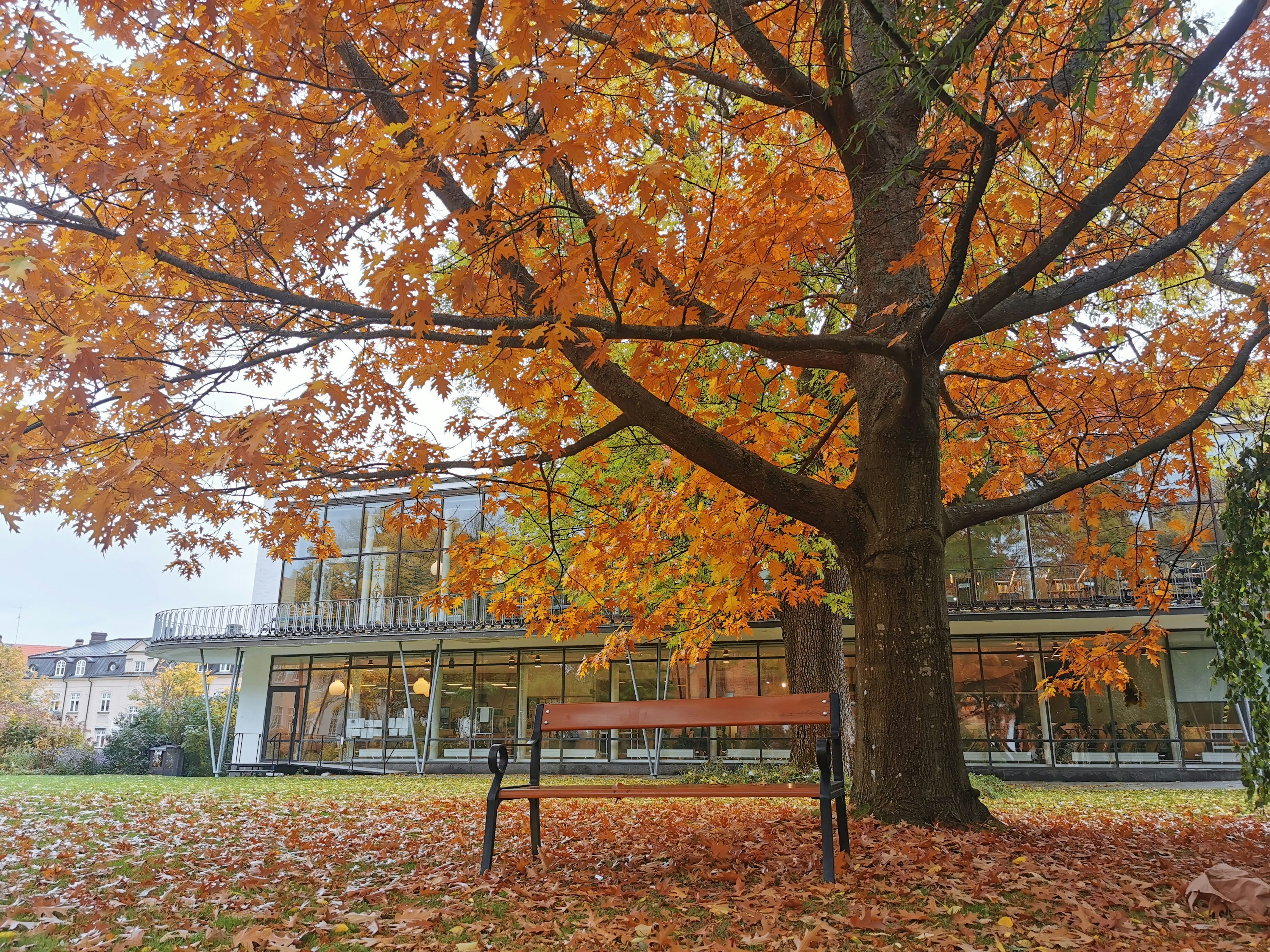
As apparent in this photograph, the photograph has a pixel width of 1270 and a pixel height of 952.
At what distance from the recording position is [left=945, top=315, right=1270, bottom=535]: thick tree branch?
5621 millimetres

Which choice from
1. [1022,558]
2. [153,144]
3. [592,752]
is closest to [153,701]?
[592,752]

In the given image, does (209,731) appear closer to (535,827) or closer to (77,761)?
(77,761)

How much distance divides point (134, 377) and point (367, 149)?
6.64 feet

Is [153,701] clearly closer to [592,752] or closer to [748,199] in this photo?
[592,752]

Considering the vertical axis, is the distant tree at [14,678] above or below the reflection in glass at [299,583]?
below

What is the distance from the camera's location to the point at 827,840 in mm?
4141

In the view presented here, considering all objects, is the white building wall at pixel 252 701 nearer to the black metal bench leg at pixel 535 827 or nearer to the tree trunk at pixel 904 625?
the black metal bench leg at pixel 535 827

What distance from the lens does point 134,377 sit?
4.26 meters

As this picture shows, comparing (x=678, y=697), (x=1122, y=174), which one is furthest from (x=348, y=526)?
(x=1122, y=174)

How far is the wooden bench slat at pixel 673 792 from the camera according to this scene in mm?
4180

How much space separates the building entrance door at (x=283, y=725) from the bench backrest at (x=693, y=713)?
21475 mm

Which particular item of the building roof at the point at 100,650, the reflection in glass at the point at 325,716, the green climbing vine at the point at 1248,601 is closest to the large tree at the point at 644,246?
the green climbing vine at the point at 1248,601

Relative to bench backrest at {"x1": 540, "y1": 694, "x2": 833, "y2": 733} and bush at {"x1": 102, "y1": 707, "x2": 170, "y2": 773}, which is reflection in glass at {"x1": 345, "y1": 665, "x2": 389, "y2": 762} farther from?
bench backrest at {"x1": 540, "y1": 694, "x2": 833, "y2": 733}

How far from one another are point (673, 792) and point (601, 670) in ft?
59.7
